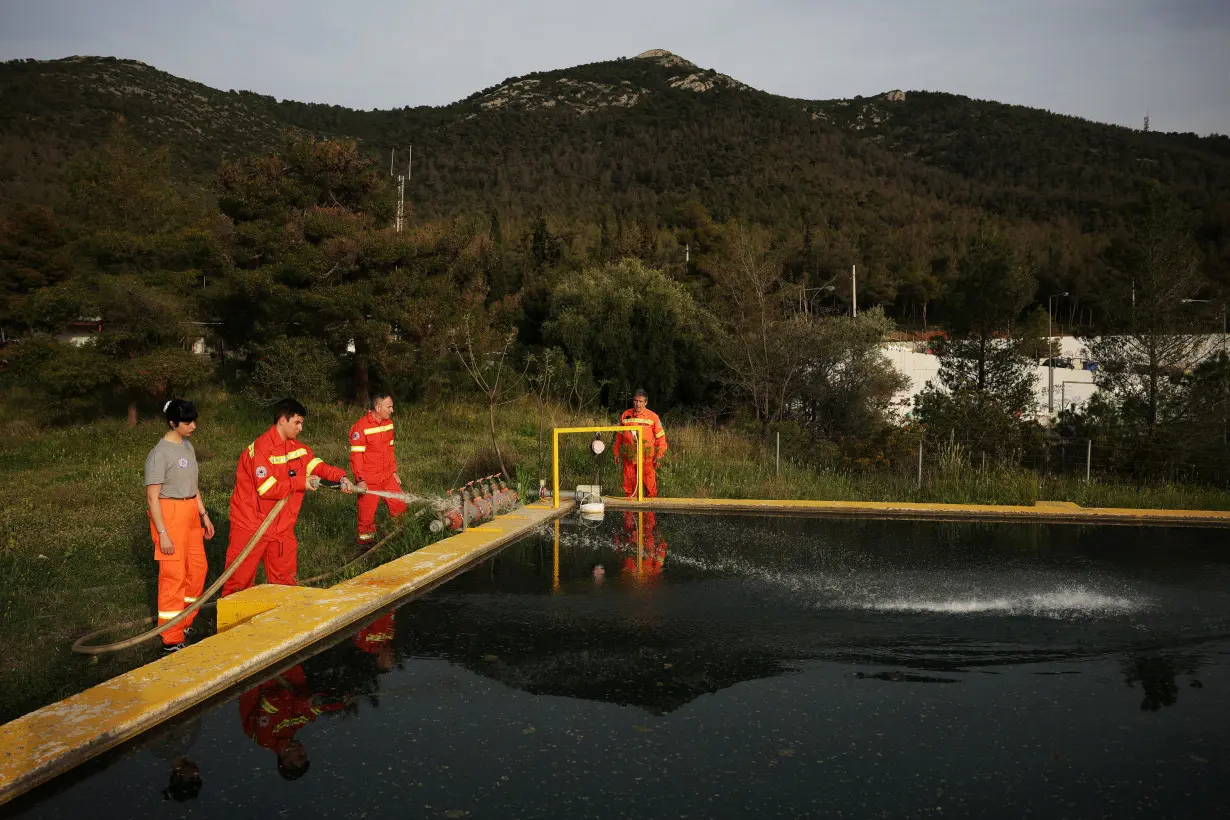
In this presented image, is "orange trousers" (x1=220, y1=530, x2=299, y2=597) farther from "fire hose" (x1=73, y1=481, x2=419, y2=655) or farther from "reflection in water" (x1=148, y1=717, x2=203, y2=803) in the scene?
"reflection in water" (x1=148, y1=717, x2=203, y2=803)

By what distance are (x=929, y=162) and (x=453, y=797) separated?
330 ft

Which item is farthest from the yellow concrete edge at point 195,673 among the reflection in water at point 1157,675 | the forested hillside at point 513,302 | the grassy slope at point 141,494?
the forested hillside at point 513,302

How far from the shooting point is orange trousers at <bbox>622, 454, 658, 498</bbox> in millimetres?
13438

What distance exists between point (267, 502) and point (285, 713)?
2.51m

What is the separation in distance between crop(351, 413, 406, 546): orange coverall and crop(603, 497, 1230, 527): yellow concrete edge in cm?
366

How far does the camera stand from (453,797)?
14.1 feet

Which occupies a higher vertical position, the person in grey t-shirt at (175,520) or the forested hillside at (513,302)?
the forested hillside at (513,302)

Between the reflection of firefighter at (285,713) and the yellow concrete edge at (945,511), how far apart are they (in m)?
7.48

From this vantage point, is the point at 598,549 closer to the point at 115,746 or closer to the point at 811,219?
the point at 115,746

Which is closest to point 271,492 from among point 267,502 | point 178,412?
point 267,502

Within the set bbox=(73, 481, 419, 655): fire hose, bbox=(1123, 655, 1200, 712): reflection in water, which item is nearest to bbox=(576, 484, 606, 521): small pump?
bbox=(73, 481, 419, 655): fire hose

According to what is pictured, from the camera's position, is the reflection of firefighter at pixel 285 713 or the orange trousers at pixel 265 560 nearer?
the reflection of firefighter at pixel 285 713

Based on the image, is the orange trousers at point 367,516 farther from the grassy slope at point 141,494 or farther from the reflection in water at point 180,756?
the reflection in water at point 180,756

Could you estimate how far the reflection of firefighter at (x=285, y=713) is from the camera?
4719mm
